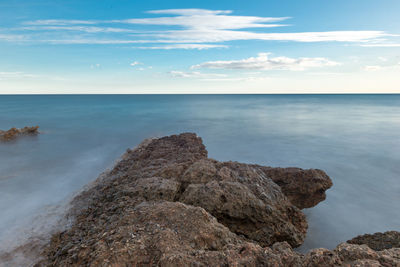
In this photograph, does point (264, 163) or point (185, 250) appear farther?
point (264, 163)

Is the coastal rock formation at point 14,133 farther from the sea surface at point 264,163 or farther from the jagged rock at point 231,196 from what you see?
the jagged rock at point 231,196

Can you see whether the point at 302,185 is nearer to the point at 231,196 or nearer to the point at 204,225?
the point at 231,196

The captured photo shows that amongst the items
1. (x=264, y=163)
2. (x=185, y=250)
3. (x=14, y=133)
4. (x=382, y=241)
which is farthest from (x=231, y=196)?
(x=14, y=133)

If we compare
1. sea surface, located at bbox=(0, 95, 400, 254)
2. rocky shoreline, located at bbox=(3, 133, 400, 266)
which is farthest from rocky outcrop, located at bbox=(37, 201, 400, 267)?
sea surface, located at bbox=(0, 95, 400, 254)

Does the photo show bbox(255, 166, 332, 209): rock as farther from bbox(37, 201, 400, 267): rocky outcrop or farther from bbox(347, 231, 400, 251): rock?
bbox(37, 201, 400, 267): rocky outcrop

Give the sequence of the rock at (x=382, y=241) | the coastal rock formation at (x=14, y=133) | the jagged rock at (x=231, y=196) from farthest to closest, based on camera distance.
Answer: the coastal rock formation at (x=14, y=133) < the jagged rock at (x=231, y=196) < the rock at (x=382, y=241)

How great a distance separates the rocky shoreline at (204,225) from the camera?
3508mm

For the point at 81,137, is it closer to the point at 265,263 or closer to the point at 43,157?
the point at 43,157

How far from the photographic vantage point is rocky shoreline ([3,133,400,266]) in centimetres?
351

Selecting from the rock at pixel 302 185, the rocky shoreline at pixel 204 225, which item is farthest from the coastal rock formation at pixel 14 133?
the rock at pixel 302 185

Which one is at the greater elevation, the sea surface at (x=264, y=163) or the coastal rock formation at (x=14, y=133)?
the coastal rock formation at (x=14, y=133)

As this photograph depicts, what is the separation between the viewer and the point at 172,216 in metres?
4.40

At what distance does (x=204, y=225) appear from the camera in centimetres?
426

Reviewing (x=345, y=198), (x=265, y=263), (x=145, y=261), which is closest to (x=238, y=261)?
(x=265, y=263)
